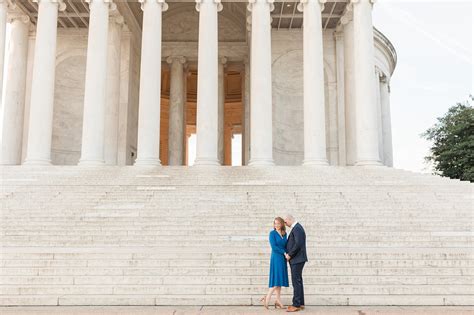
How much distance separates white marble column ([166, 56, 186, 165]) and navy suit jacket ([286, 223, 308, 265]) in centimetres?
4125

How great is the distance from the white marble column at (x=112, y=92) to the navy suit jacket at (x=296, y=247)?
34678 millimetres

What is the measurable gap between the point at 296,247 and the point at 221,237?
7.36 metres

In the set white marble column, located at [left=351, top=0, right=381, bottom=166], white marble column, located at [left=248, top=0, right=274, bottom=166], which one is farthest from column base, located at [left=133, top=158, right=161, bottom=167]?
white marble column, located at [left=351, top=0, right=381, bottom=166]

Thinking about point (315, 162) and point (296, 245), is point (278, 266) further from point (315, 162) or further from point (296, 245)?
point (315, 162)

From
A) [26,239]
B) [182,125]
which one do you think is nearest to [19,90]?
[182,125]

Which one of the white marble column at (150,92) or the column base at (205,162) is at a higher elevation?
the white marble column at (150,92)

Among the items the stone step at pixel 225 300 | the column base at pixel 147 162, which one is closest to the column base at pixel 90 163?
the column base at pixel 147 162

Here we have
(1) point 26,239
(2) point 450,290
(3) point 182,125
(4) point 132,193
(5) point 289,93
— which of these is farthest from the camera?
(3) point 182,125

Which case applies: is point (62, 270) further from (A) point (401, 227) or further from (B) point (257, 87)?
(B) point (257, 87)

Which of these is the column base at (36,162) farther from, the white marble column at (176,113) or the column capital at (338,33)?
the column capital at (338,33)

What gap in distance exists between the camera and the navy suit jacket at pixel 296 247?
14023 millimetres

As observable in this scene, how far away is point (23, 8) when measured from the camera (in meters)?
47.7

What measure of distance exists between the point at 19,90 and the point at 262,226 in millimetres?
37805

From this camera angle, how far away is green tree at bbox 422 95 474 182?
187ft
